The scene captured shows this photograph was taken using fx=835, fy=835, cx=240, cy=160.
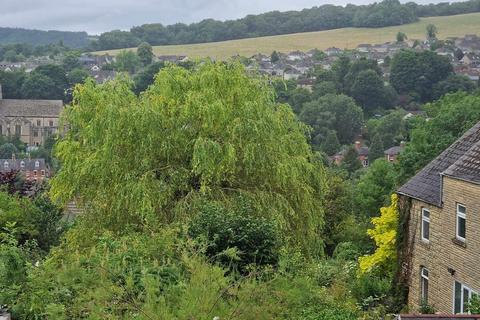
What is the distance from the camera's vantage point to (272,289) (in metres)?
12.2

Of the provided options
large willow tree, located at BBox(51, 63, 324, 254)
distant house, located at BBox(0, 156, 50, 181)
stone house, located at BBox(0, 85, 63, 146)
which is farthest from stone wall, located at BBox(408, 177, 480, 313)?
stone house, located at BBox(0, 85, 63, 146)

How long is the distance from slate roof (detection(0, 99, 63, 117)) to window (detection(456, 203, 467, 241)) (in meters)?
124

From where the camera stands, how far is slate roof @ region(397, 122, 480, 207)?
768 inches

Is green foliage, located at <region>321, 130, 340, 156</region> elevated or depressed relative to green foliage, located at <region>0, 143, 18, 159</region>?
elevated

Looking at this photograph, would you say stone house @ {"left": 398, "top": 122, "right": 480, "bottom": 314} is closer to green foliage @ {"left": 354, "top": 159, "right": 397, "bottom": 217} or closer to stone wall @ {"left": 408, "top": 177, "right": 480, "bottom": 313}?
stone wall @ {"left": 408, "top": 177, "right": 480, "bottom": 313}

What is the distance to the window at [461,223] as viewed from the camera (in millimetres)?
19344

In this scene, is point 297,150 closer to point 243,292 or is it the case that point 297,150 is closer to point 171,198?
point 171,198

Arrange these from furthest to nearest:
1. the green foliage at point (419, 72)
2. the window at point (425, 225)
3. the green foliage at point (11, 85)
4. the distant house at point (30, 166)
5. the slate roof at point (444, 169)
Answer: the green foliage at point (11, 85) < the green foliage at point (419, 72) < the distant house at point (30, 166) < the window at point (425, 225) < the slate roof at point (444, 169)

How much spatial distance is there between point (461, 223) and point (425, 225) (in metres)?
2.15

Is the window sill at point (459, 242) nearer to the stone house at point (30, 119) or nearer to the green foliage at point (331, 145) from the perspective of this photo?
the green foliage at point (331, 145)

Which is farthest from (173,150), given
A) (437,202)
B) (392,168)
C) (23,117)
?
(23,117)

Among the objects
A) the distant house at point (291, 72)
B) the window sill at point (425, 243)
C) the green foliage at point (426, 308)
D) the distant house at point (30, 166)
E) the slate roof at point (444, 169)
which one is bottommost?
the distant house at point (30, 166)

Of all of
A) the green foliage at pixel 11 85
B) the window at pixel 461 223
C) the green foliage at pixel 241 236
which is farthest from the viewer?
the green foliage at pixel 11 85

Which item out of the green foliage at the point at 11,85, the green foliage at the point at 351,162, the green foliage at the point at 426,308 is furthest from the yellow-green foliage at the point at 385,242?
the green foliage at the point at 11,85
